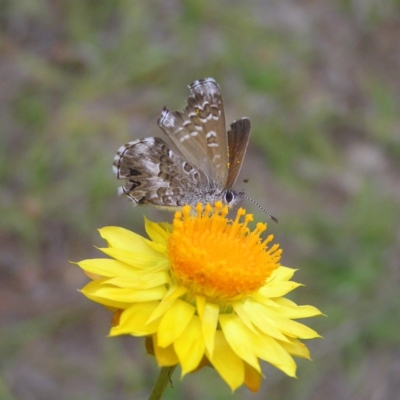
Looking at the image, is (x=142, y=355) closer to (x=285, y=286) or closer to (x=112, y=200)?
(x=112, y=200)

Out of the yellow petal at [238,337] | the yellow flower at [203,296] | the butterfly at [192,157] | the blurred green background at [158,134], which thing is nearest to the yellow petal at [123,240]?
the yellow flower at [203,296]

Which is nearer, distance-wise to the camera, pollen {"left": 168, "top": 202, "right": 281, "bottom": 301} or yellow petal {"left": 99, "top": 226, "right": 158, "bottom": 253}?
pollen {"left": 168, "top": 202, "right": 281, "bottom": 301}

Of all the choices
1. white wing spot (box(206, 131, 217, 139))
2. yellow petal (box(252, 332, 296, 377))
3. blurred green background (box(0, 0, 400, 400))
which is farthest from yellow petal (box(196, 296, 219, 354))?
blurred green background (box(0, 0, 400, 400))

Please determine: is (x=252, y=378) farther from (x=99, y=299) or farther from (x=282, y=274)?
(x=282, y=274)

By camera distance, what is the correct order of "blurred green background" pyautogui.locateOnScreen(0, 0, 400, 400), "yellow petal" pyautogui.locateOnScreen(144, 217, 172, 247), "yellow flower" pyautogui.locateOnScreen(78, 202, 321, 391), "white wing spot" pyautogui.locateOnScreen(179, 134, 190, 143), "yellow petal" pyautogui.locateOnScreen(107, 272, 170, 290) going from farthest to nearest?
"blurred green background" pyautogui.locateOnScreen(0, 0, 400, 400)
"white wing spot" pyautogui.locateOnScreen(179, 134, 190, 143)
"yellow petal" pyautogui.locateOnScreen(144, 217, 172, 247)
"yellow petal" pyautogui.locateOnScreen(107, 272, 170, 290)
"yellow flower" pyautogui.locateOnScreen(78, 202, 321, 391)

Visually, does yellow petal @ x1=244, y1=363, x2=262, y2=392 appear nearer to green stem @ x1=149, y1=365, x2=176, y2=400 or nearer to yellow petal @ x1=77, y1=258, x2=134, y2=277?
green stem @ x1=149, y1=365, x2=176, y2=400

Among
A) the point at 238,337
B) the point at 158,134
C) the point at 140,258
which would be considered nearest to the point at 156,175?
the point at 140,258

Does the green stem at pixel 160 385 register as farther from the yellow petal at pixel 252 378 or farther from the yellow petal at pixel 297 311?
the yellow petal at pixel 297 311
